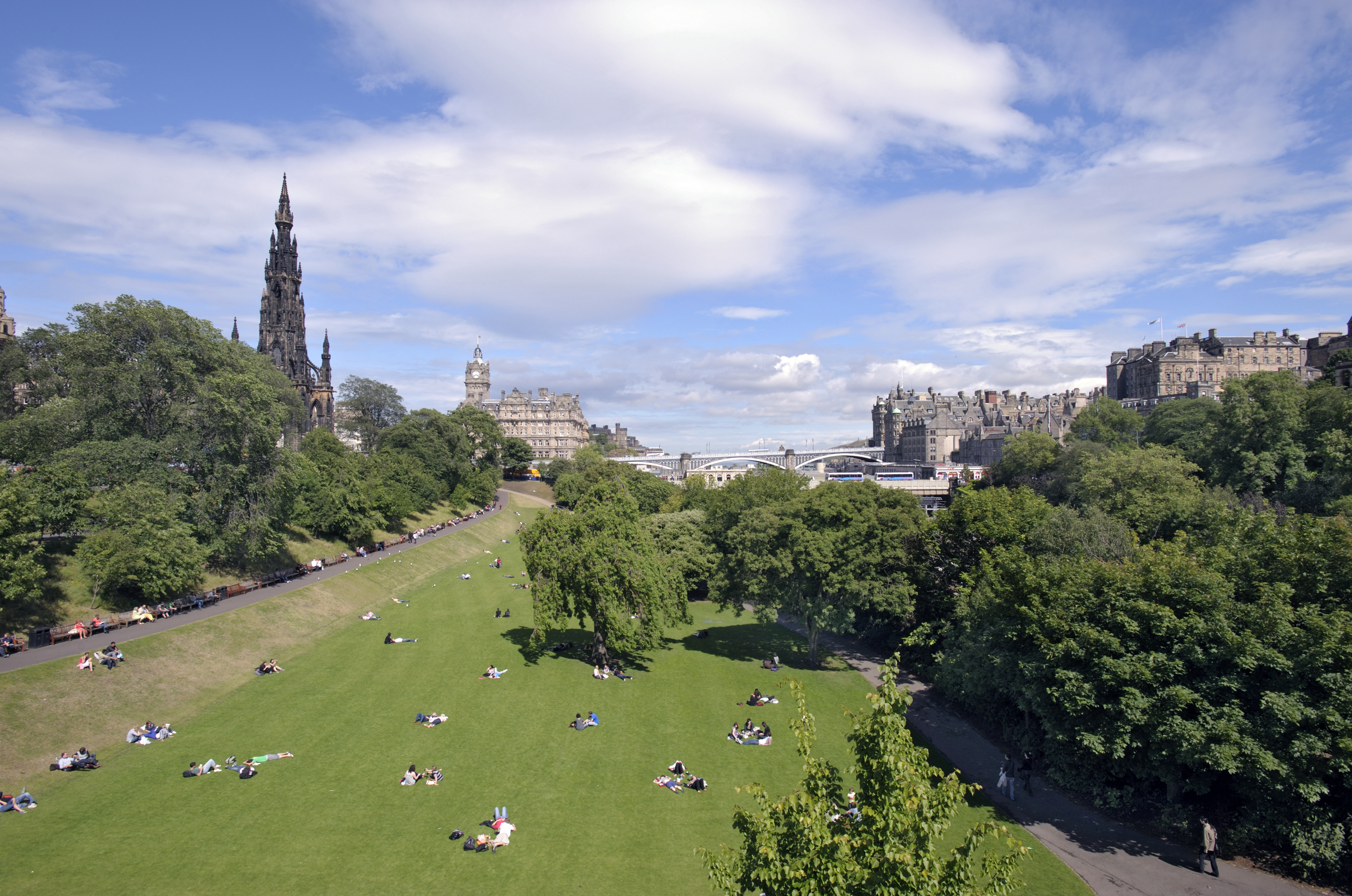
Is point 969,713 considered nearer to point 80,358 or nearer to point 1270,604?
point 1270,604

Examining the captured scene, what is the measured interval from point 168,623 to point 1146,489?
205ft

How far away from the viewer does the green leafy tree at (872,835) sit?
33.2 feet

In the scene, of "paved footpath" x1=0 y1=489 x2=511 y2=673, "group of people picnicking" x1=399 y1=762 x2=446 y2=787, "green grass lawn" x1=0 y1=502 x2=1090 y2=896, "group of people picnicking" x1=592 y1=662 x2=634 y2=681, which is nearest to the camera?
"green grass lawn" x1=0 y1=502 x2=1090 y2=896

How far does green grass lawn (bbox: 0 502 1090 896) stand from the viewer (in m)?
Answer: 19.8

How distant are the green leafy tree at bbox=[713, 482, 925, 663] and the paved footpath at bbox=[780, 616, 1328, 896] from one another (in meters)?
9.12

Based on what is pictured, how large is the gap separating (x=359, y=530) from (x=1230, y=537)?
182 ft

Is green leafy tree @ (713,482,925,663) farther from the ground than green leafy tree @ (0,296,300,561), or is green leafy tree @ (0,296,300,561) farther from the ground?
green leafy tree @ (0,296,300,561)

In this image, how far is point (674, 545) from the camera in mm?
51500

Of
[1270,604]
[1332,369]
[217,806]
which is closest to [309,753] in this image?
[217,806]

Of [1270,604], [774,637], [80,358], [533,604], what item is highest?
[80,358]

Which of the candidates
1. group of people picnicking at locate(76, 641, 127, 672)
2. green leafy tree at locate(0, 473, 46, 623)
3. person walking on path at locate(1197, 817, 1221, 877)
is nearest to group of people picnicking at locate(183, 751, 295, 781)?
group of people picnicking at locate(76, 641, 127, 672)

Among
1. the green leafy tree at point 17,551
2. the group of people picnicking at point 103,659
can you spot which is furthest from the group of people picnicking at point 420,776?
the green leafy tree at point 17,551

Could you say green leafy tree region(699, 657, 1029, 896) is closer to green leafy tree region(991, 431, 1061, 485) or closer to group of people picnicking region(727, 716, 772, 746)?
group of people picnicking region(727, 716, 772, 746)

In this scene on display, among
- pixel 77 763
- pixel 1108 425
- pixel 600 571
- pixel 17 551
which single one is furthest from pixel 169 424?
pixel 1108 425
